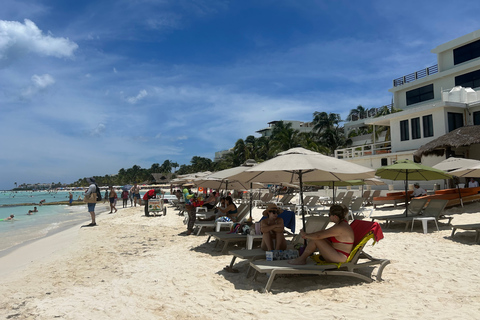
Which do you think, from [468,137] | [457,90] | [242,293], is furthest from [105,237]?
[457,90]

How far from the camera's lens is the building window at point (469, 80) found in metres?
25.6

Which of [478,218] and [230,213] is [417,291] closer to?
[230,213]

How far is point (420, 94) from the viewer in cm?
3031

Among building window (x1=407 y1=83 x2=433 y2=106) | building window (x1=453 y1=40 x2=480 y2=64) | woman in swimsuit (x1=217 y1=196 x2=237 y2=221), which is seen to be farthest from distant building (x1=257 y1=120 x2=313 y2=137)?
woman in swimsuit (x1=217 y1=196 x2=237 y2=221)

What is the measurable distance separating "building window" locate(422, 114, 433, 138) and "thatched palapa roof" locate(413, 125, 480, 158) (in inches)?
113

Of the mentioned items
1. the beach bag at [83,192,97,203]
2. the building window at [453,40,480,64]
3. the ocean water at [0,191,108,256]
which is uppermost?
the building window at [453,40,480,64]

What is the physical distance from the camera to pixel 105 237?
10188 millimetres

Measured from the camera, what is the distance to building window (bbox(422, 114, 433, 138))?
22078mm

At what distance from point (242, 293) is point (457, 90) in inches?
944

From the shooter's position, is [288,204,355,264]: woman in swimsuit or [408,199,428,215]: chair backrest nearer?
[288,204,355,264]: woman in swimsuit

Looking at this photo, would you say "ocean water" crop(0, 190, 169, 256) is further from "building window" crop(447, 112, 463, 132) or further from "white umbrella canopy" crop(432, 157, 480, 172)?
"building window" crop(447, 112, 463, 132)

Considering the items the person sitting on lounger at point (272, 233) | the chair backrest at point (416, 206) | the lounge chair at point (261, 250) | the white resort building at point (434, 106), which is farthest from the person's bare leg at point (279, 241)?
the white resort building at point (434, 106)

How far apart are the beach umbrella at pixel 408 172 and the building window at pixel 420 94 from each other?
21.3m

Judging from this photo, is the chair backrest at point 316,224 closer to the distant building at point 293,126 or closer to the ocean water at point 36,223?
the ocean water at point 36,223
